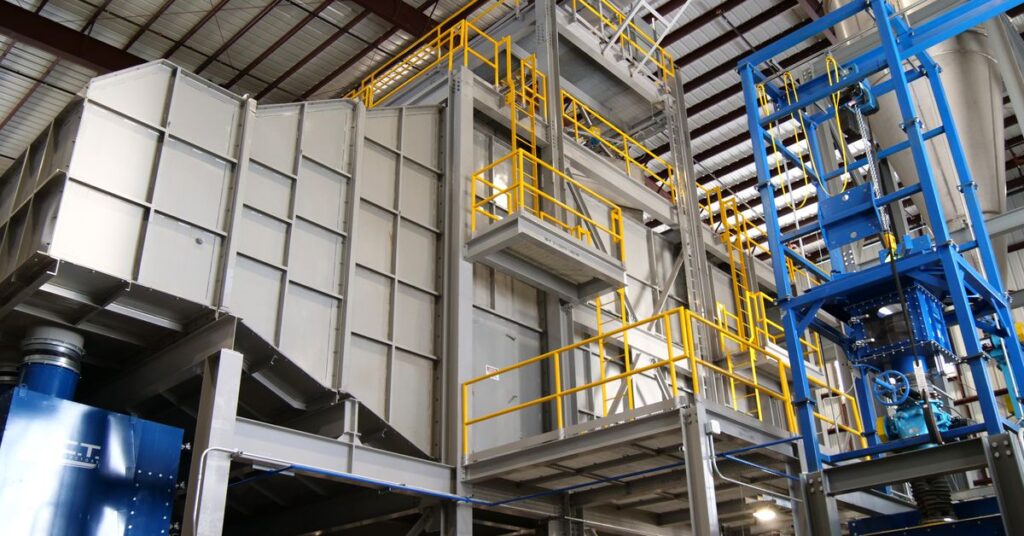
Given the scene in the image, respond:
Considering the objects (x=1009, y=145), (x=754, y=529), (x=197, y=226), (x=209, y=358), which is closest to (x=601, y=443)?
(x=209, y=358)

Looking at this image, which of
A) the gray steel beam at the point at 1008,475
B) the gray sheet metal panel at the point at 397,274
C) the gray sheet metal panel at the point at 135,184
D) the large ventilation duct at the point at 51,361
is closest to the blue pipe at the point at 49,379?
the large ventilation duct at the point at 51,361

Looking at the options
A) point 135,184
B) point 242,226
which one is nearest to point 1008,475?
point 242,226

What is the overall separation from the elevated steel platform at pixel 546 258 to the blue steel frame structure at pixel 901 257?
3.20m

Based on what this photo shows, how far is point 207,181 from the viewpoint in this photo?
35.6 ft

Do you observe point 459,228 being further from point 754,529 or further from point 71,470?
point 754,529

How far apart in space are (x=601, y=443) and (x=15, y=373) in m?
7.43

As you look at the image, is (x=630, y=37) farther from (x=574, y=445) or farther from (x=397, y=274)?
(x=574, y=445)

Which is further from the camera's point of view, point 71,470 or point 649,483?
point 649,483

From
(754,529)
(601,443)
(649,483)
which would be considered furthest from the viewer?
(754,529)

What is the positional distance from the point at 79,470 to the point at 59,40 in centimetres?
1527

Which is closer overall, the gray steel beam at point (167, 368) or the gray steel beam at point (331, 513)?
the gray steel beam at point (167, 368)

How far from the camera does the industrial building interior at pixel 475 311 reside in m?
9.36

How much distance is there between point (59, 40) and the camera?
20406 millimetres

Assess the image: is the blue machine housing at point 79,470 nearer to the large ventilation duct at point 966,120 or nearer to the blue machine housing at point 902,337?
the blue machine housing at point 902,337
